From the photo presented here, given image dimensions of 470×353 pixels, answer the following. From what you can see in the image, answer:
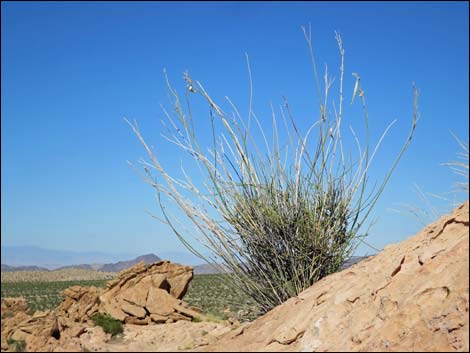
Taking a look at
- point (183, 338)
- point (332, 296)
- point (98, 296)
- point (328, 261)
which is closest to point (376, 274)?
point (332, 296)

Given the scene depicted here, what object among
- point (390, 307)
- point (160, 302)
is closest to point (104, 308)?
point (160, 302)

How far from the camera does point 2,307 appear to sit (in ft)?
24.0

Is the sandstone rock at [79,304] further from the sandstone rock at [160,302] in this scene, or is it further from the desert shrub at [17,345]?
the desert shrub at [17,345]

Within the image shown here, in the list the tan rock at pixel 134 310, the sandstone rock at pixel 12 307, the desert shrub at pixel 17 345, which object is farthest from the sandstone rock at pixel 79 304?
the desert shrub at pixel 17 345

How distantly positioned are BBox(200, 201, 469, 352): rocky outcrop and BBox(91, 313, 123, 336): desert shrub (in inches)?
80.9

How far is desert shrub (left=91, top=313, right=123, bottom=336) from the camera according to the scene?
800 centimetres

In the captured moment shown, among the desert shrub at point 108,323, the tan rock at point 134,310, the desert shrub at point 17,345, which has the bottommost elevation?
the desert shrub at point 17,345

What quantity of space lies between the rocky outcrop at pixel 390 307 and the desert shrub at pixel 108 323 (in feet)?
6.74

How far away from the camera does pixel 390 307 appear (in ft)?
18.8

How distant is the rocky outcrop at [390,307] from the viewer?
210 inches

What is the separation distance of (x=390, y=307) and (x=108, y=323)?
423 cm

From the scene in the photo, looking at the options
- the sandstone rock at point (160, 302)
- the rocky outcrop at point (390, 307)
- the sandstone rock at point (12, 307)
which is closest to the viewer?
the rocky outcrop at point (390, 307)

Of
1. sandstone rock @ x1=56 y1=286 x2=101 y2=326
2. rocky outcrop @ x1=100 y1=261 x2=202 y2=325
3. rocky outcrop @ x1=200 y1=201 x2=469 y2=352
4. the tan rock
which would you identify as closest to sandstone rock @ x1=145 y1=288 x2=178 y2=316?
rocky outcrop @ x1=100 y1=261 x2=202 y2=325

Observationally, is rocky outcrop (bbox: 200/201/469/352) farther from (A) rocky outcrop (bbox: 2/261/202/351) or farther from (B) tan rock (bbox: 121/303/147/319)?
(B) tan rock (bbox: 121/303/147/319)
